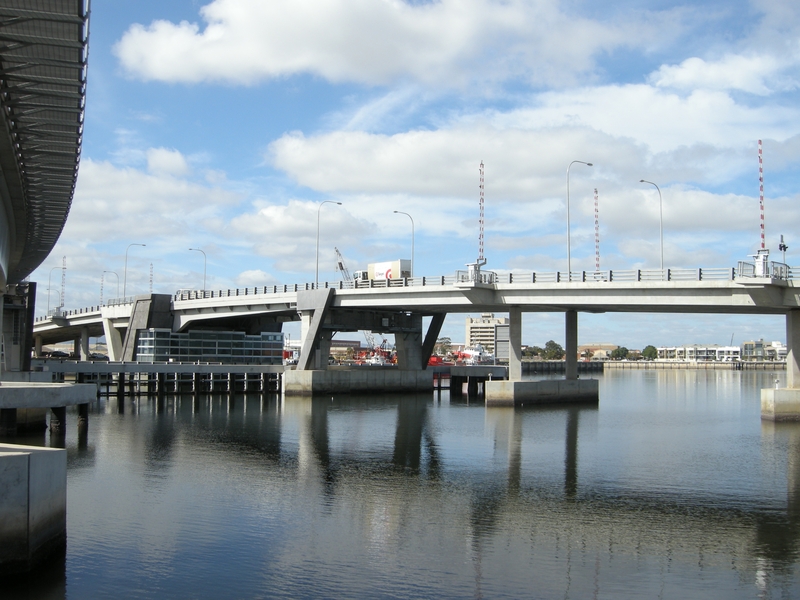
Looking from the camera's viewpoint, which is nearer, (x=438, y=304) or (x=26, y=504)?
(x=26, y=504)

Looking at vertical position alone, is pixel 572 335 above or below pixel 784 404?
above

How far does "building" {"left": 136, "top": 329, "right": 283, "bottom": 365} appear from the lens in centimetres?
9538

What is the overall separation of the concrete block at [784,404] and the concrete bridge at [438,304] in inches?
39.8

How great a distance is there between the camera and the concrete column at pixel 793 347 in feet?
171

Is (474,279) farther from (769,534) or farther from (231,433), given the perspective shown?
(769,534)

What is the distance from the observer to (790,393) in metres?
51.9

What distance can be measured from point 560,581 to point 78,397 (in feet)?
91.1

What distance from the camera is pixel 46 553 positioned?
18.6 metres

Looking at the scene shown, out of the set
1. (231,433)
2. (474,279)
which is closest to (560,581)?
(231,433)

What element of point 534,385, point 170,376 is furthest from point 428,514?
point 170,376

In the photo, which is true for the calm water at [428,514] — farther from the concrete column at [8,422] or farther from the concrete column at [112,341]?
the concrete column at [112,341]

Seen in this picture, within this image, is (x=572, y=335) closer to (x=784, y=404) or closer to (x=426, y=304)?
(x=426, y=304)

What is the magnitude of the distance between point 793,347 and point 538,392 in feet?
69.3

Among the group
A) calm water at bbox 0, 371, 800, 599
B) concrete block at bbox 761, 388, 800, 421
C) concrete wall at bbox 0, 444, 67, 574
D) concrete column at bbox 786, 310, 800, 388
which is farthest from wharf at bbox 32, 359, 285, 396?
concrete wall at bbox 0, 444, 67, 574
